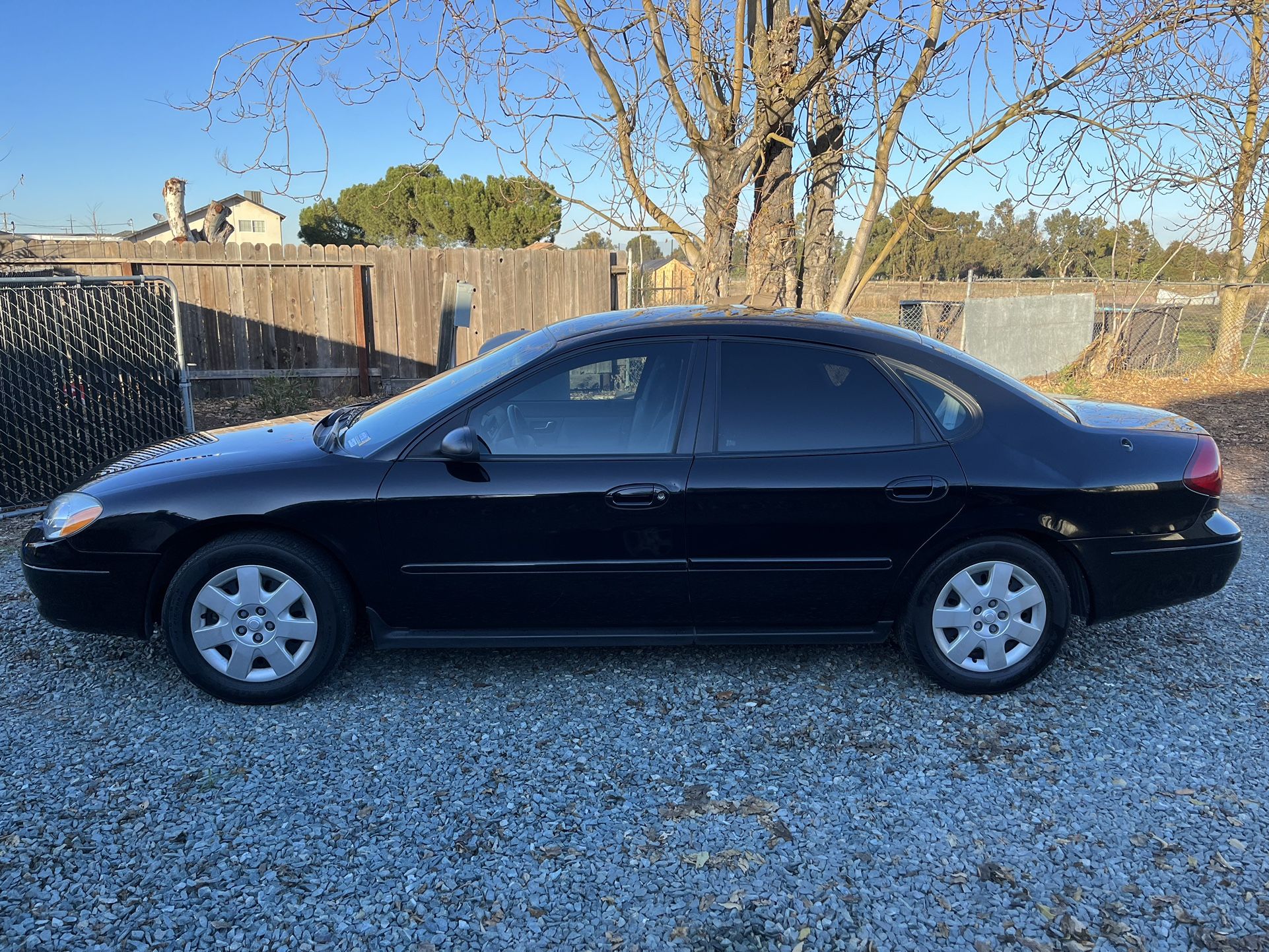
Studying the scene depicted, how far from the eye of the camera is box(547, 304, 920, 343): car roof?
381cm

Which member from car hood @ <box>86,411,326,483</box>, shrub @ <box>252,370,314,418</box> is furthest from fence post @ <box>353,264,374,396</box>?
car hood @ <box>86,411,326,483</box>

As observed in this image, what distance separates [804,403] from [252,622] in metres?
2.43

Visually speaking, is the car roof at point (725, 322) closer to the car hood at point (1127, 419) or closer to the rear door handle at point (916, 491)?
the rear door handle at point (916, 491)

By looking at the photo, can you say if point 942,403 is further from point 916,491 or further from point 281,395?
point 281,395

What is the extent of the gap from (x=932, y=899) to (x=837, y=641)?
4.45ft

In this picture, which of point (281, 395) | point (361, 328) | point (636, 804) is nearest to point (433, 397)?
point (636, 804)

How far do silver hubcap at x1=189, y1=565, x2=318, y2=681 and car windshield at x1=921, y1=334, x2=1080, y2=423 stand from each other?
2.90m

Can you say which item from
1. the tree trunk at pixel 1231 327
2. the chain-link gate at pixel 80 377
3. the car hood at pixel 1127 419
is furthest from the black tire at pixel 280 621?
the tree trunk at pixel 1231 327

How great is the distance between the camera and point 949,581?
12.0 ft

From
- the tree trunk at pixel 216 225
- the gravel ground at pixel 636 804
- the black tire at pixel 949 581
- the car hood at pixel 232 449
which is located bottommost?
the gravel ground at pixel 636 804

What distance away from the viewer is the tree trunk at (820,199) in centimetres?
742

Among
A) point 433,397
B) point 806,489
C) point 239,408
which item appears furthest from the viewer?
point 239,408

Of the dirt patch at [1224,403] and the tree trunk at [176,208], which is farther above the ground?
the tree trunk at [176,208]

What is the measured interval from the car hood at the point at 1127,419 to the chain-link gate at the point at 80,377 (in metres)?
6.31
